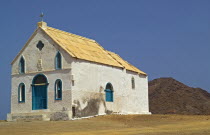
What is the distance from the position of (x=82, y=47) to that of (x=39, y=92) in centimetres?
536

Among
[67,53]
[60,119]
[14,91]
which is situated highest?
[67,53]

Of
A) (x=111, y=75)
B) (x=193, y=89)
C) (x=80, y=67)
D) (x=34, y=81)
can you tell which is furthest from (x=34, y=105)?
(x=193, y=89)

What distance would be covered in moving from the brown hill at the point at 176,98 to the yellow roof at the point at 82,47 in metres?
16.2

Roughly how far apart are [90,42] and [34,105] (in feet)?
29.0

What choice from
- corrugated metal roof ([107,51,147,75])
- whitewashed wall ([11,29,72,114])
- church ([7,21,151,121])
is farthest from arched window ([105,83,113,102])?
whitewashed wall ([11,29,72,114])

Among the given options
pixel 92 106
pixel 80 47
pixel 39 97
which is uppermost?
pixel 80 47

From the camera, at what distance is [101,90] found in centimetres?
3181

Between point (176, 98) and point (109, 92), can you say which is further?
point (176, 98)

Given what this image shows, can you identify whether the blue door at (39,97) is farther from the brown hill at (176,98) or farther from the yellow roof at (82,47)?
the brown hill at (176,98)

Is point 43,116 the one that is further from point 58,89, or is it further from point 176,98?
point 176,98

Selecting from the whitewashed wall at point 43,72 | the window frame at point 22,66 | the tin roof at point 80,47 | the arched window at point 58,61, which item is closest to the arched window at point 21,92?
the whitewashed wall at point 43,72

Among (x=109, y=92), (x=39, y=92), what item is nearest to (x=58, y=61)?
(x=39, y=92)

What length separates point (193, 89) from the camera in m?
58.3

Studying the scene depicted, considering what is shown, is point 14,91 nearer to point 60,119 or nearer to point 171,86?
point 60,119
